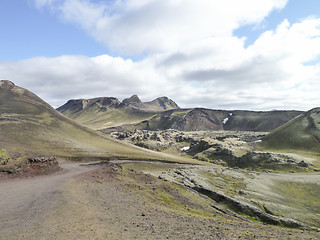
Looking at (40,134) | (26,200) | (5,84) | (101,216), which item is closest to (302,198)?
(101,216)

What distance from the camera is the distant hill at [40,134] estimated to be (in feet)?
228

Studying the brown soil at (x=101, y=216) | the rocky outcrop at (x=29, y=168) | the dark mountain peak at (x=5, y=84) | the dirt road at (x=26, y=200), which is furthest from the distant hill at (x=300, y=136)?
the dark mountain peak at (x=5, y=84)

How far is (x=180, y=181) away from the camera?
58719 mm

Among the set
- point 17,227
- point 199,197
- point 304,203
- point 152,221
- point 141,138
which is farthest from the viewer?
point 141,138

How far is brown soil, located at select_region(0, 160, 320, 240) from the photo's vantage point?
64.7ft

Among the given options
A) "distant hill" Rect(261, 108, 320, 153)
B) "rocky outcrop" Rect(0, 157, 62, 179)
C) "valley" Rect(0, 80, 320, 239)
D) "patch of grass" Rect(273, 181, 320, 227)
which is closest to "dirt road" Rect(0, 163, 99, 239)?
"valley" Rect(0, 80, 320, 239)

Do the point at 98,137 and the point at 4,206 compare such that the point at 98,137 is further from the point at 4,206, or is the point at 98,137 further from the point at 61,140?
the point at 4,206

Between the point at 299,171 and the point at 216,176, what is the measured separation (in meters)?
49.5

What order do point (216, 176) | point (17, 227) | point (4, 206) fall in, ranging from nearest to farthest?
point (17, 227) → point (4, 206) → point (216, 176)

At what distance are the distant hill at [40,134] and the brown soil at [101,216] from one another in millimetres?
31892

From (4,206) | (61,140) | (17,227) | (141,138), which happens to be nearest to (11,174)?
(4,206)

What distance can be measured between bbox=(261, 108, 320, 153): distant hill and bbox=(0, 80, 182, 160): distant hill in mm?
107445

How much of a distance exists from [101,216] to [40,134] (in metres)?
69.3

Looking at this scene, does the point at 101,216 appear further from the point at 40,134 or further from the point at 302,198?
the point at 40,134
